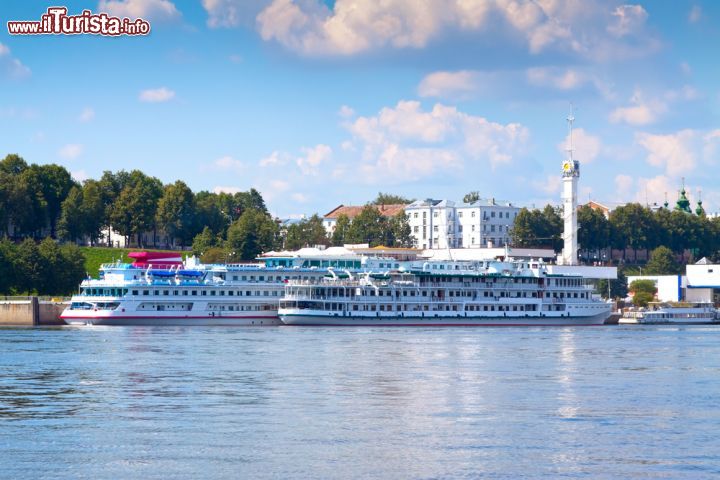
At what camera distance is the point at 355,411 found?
4009cm

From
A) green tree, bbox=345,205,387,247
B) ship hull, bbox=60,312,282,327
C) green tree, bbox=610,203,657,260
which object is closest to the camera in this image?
ship hull, bbox=60,312,282,327

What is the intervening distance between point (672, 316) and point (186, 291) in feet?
154

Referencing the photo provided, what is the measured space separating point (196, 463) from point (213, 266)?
65417 mm

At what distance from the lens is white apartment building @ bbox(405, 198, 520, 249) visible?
534 ft

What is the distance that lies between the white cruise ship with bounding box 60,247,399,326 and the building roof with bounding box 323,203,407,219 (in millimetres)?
72245

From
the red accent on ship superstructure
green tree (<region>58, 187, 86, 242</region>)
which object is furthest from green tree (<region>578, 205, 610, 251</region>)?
the red accent on ship superstructure

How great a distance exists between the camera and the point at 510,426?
37.2 m

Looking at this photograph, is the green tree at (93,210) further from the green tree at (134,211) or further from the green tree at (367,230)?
the green tree at (367,230)

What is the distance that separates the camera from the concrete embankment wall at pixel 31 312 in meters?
95.1

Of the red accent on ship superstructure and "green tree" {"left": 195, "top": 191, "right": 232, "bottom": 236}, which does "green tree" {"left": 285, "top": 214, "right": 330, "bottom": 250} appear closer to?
"green tree" {"left": 195, "top": 191, "right": 232, "bottom": 236}

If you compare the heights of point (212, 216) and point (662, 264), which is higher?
point (212, 216)

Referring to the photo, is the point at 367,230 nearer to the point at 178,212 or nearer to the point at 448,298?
the point at 178,212

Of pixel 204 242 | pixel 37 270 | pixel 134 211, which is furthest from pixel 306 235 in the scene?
pixel 37 270

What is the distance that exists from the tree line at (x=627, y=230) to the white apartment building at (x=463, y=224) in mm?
9009
